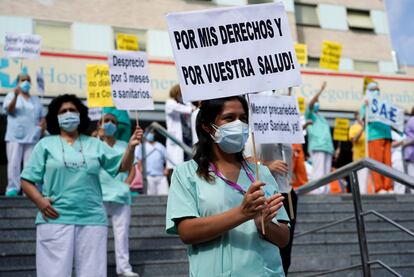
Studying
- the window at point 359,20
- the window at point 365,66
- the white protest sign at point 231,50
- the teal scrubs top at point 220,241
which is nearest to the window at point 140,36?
the window at point 365,66

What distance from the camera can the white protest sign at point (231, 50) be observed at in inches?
126

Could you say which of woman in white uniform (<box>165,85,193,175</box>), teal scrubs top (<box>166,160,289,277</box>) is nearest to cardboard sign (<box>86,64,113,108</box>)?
woman in white uniform (<box>165,85,193,175</box>)

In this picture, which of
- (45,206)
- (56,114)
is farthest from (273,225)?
(56,114)

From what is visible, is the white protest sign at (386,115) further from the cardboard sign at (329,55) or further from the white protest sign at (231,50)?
the white protest sign at (231,50)

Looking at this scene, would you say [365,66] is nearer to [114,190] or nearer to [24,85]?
[24,85]

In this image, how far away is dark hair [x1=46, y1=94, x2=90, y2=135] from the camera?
5430 millimetres

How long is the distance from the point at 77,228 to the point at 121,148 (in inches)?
91.8

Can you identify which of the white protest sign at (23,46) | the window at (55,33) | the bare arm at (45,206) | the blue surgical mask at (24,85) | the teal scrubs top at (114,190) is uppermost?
the window at (55,33)

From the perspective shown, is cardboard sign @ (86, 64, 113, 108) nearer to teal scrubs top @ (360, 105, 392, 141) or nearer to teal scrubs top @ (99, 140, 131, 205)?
teal scrubs top @ (99, 140, 131, 205)

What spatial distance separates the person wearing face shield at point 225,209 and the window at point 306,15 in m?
21.3

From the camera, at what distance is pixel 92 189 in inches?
206

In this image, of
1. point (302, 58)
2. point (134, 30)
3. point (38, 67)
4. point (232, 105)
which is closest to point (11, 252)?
point (232, 105)

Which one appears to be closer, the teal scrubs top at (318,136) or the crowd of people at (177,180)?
the crowd of people at (177,180)

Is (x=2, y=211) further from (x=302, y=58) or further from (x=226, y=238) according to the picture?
(x=302, y=58)
